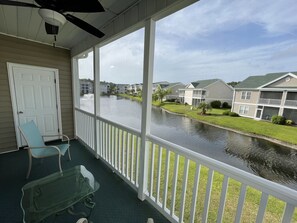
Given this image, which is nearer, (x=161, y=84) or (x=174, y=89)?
(x=174, y=89)

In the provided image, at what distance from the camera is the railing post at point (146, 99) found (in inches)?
66.3

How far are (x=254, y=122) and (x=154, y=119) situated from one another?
105 centimetres

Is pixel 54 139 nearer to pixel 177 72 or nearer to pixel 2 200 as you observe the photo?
pixel 2 200

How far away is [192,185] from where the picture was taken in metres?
2.20

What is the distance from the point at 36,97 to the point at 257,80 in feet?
14.1

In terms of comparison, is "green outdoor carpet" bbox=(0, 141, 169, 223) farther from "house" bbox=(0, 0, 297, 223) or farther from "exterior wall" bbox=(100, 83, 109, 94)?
"exterior wall" bbox=(100, 83, 109, 94)

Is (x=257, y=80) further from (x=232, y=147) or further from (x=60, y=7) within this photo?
(x=60, y=7)

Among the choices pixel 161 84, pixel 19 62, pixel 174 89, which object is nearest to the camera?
pixel 174 89

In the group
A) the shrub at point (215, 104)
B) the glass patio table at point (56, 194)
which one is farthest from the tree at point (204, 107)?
the glass patio table at point (56, 194)

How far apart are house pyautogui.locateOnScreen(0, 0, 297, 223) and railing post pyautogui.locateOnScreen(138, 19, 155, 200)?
0.04 ft

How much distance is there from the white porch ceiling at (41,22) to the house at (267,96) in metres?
1.66

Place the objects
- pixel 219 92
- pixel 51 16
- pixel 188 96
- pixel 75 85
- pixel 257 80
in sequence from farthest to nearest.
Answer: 1. pixel 75 85
2. pixel 51 16
3. pixel 188 96
4. pixel 219 92
5. pixel 257 80

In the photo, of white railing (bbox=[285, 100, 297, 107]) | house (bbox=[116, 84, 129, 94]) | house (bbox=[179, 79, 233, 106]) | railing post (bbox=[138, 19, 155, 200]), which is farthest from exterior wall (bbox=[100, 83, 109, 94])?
white railing (bbox=[285, 100, 297, 107])

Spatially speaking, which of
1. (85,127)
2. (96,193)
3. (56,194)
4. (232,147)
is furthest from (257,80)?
(85,127)
